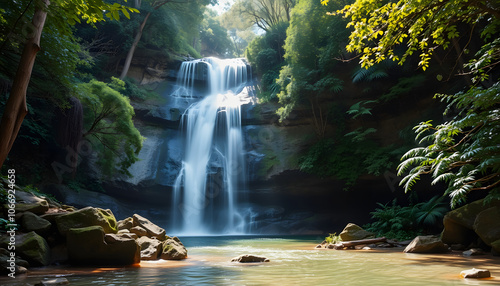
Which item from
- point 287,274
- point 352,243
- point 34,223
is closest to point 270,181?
point 352,243

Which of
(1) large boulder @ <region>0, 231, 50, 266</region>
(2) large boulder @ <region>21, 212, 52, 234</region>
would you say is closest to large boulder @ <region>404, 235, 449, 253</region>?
(1) large boulder @ <region>0, 231, 50, 266</region>

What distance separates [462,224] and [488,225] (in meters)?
0.92

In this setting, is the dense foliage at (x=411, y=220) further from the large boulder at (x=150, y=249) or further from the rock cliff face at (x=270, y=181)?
the large boulder at (x=150, y=249)

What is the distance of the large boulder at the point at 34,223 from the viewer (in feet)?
21.3

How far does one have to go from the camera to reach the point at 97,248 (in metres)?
6.29

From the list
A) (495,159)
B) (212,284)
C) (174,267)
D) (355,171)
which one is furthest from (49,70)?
(355,171)

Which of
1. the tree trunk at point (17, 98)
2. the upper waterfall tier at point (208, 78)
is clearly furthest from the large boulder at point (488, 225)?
the upper waterfall tier at point (208, 78)

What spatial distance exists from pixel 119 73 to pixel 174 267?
2313 centimetres

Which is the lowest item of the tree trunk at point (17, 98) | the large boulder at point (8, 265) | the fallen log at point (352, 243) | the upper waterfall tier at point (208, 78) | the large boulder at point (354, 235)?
the fallen log at point (352, 243)

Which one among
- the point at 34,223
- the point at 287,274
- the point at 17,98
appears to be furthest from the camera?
the point at 34,223

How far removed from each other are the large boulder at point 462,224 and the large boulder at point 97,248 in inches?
335

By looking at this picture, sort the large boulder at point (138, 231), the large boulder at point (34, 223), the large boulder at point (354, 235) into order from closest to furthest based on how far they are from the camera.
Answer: the large boulder at point (34, 223)
the large boulder at point (138, 231)
the large boulder at point (354, 235)

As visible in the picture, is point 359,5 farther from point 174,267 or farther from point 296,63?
point 296,63

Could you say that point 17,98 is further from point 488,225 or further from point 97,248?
point 488,225
